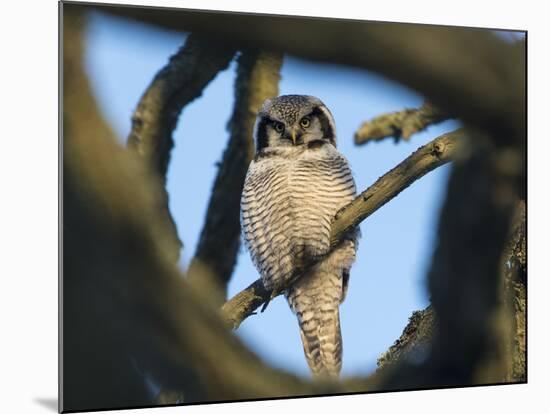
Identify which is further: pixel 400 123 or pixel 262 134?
pixel 400 123

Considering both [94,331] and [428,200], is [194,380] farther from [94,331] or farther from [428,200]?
[428,200]

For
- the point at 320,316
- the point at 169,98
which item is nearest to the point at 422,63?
the point at 169,98

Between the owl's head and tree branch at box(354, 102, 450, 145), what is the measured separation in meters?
0.19

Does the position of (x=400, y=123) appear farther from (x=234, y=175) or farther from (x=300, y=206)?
(x=234, y=175)

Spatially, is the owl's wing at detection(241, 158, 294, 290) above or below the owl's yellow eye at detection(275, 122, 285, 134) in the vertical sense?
below

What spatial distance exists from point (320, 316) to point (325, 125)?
2.47 feet

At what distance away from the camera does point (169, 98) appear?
3010mm

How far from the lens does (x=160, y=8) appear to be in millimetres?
2930

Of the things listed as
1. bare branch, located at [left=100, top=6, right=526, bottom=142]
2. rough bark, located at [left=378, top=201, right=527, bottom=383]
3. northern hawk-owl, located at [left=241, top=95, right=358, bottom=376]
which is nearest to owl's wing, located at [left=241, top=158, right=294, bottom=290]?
northern hawk-owl, located at [left=241, top=95, right=358, bottom=376]

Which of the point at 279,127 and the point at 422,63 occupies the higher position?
the point at 279,127

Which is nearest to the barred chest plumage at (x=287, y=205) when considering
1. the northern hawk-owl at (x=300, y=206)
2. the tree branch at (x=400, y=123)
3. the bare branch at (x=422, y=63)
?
the northern hawk-owl at (x=300, y=206)

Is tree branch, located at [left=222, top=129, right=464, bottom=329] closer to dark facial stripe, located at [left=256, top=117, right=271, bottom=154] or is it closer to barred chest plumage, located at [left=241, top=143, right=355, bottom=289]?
barred chest plumage, located at [left=241, top=143, right=355, bottom=289]

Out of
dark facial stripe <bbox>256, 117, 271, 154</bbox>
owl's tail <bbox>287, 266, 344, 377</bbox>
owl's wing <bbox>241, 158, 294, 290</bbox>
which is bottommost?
owl's tail <bbox>287, 266, 344, 377</bbox>

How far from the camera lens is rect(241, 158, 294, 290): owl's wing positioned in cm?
314
